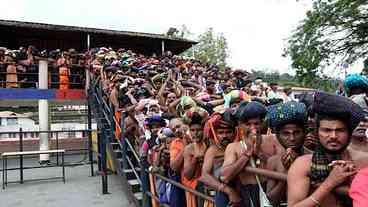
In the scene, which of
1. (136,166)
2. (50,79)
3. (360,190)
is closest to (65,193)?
(136,166)

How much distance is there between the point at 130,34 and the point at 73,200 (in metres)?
10.9

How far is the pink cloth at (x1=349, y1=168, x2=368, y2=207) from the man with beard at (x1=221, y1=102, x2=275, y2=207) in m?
1.06

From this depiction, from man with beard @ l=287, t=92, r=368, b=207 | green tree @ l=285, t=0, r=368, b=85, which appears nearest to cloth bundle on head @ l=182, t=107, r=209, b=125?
man with beard @ l=287, t=92, r=368, b=207

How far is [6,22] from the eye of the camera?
15.5m

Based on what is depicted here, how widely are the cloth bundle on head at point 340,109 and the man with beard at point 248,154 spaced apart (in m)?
0.79

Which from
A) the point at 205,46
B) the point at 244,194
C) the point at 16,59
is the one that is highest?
the point at 205,46

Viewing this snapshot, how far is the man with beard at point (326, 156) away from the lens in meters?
1.66

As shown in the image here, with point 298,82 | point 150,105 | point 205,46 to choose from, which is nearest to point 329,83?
point 298,82

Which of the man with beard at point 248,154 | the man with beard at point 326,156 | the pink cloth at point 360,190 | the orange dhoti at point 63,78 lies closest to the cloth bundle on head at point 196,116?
the man with beard at point 248,154

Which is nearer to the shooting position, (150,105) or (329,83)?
(150,105)

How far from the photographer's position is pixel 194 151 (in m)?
3.54

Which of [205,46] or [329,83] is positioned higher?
[205,46]

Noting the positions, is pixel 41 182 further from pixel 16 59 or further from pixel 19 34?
pixel 19 34

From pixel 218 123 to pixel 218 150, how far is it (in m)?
0.23
